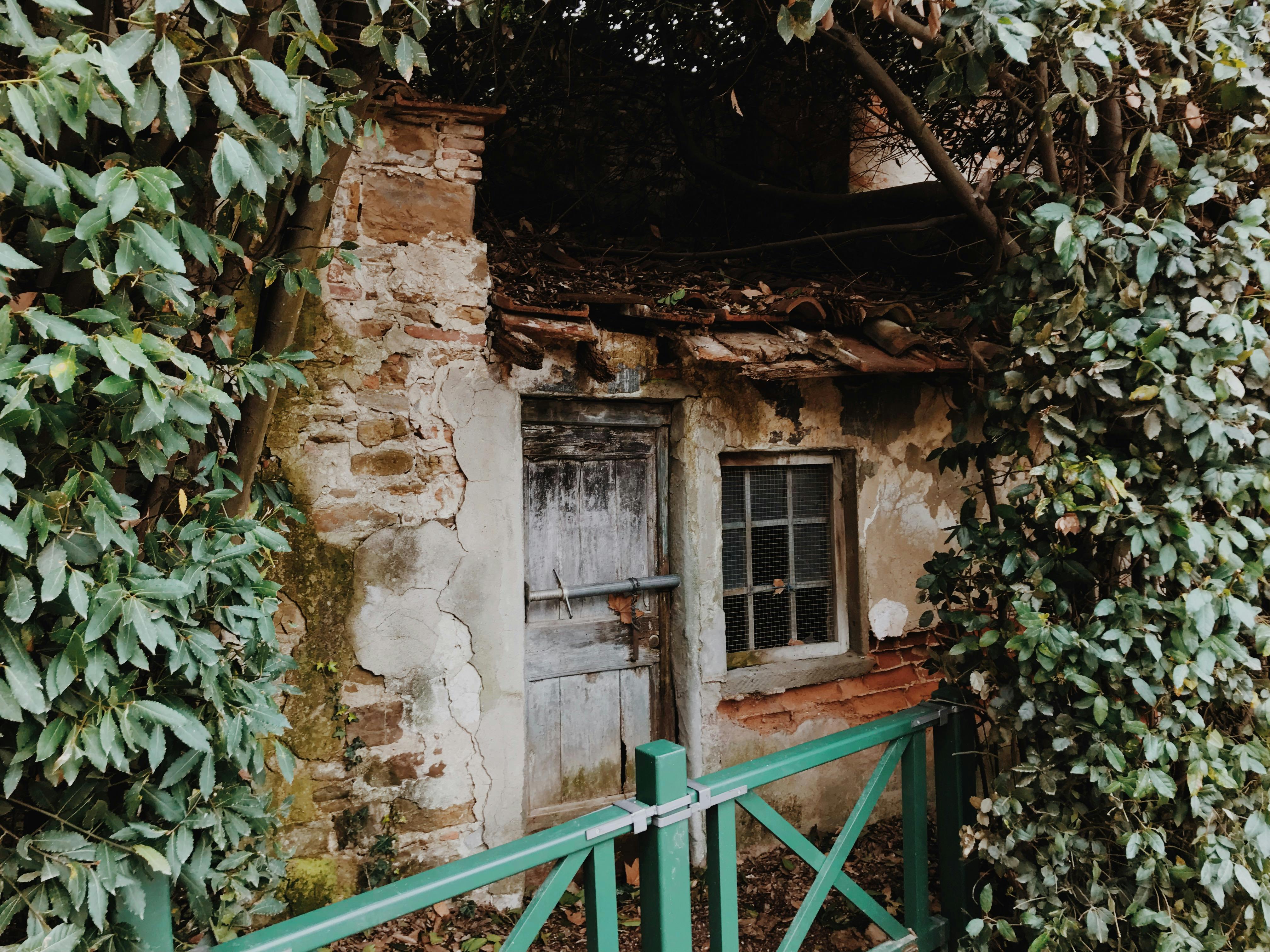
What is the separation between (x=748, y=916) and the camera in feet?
11.9

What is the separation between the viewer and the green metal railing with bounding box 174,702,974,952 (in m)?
1.63

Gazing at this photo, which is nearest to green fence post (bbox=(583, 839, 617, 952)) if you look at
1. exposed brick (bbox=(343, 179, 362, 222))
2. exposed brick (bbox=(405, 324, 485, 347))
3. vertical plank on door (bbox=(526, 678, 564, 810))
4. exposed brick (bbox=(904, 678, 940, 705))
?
vertical plank on door (bbox=(526, 678, 564, 810))

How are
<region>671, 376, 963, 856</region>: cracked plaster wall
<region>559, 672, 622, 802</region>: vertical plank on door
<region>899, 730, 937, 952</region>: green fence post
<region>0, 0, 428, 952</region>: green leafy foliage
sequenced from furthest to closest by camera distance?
<region>671, 376, 963, 856</region>: cracked plaster wall
<region>559, 672, 622, 802</region>: vertical plank on door
<region>899, 730, 937, 952</region>: green fence post
<region>0, 0, 428, 952</region>: green leafy foliage

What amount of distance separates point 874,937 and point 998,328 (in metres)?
2.66

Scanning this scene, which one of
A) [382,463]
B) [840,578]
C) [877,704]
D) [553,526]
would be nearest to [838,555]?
[840,578]

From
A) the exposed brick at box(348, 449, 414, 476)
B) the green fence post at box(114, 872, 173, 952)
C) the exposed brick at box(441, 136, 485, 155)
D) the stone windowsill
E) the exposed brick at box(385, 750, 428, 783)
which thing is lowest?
the exposed brick at box(385, 750, 428, 783)

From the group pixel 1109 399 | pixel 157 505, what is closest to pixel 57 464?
pixel 157 505

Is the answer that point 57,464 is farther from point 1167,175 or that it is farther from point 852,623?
point 852,623

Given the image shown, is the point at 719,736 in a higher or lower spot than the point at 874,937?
higher

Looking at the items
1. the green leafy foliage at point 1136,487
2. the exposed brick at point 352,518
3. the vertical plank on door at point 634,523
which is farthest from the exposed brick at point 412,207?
the green leafy foliage at point 1136,487

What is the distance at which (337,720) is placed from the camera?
3.06 meters

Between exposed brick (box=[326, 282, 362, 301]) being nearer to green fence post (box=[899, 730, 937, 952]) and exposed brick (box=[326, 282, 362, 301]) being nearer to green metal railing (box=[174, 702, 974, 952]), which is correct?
green metal railing (box=[174, 702, 974, 952])

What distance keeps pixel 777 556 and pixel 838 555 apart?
1.20 feet

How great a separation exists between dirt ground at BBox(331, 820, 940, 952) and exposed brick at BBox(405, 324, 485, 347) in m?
2.31
